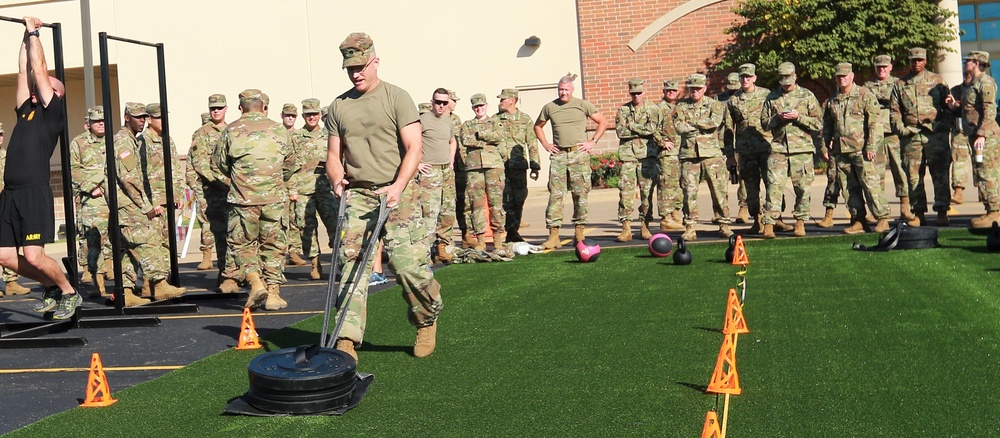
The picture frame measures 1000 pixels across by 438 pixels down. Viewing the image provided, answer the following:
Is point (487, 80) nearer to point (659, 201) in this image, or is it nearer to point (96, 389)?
point (659, 201)

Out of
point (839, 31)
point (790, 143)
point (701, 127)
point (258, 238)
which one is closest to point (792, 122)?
point (790, 143)

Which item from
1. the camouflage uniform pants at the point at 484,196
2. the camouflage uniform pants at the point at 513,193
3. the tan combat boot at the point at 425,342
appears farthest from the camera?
the camouflage uniform pants at the point at 513,193

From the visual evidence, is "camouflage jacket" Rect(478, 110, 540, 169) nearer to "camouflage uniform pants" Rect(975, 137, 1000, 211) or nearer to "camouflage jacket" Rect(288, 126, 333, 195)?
"camouflage jacket" Rect(288, 126, 333, 195)

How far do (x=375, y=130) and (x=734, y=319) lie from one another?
289 cm

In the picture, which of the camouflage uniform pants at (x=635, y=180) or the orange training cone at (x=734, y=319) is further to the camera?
the camouflage uniform pants at (x=635, y=180)

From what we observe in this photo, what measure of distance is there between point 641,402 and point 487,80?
2189cm

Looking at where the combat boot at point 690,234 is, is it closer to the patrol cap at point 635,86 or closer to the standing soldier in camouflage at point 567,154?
the standing soldier in camouflage at point 567,154

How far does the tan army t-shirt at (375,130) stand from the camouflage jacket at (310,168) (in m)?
6.14

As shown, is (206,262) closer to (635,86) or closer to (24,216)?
(635,86)

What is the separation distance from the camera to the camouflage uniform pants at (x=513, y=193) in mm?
15680

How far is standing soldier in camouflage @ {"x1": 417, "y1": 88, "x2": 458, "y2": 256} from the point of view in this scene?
13.0 metres

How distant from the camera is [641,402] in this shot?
614 cm

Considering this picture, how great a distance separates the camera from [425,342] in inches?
310

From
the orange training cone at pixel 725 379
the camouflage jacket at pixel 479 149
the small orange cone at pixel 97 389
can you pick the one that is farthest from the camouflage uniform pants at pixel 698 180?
→ the small orange cone at pixel 97 389
